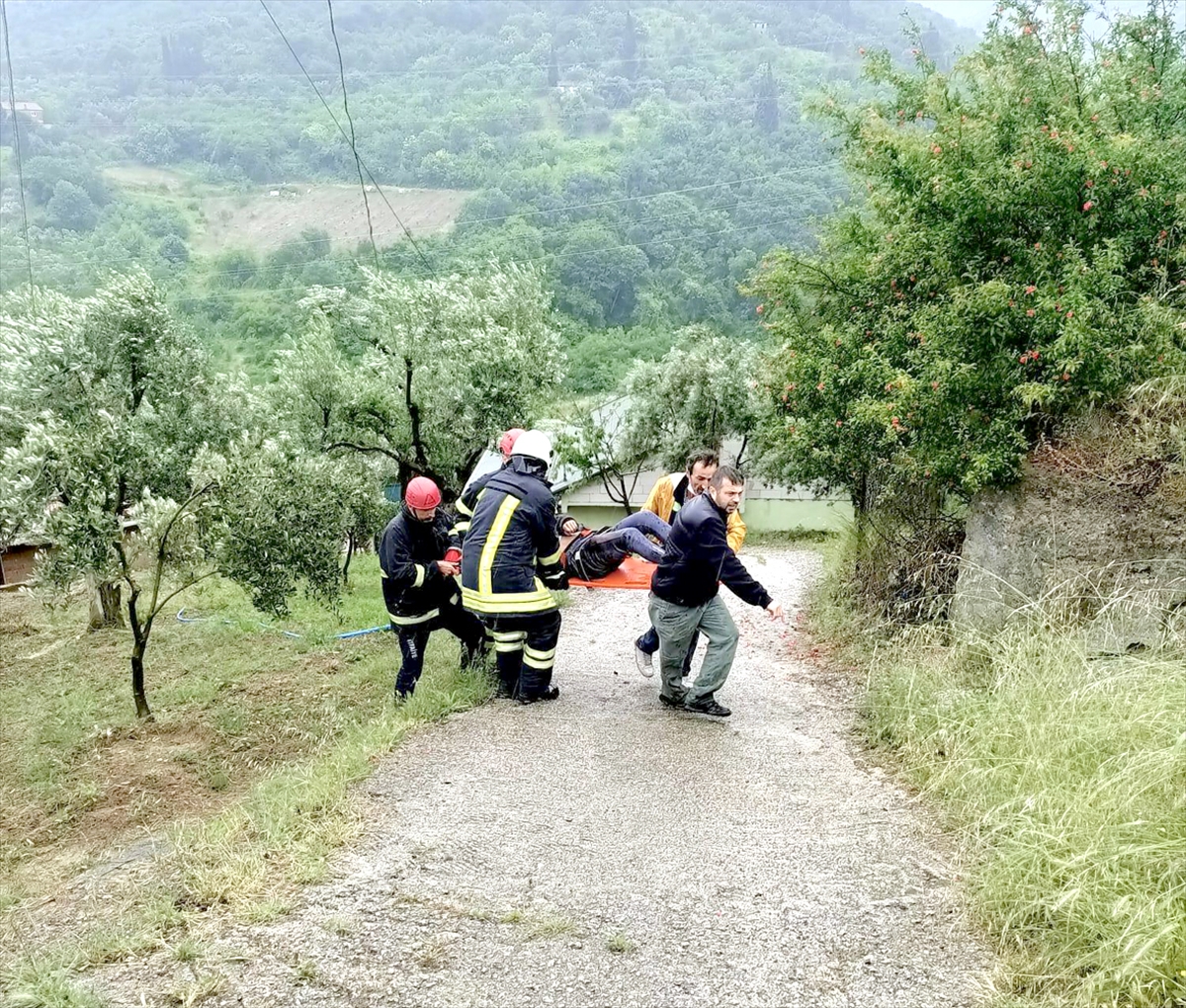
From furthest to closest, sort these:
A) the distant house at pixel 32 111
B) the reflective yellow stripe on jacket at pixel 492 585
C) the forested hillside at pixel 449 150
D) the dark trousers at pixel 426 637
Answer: the distant house at pixel 32 111, the forested hillside at pixel 449 150, the dark trousers at pixel 426 637, the reflective yellow stripe on jacket at pixel 492 585

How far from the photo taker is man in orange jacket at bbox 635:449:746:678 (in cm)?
716

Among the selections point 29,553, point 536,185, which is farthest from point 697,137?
point 29,553

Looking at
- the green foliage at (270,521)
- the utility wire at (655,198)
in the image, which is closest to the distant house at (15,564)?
the green foliage at (270,521)

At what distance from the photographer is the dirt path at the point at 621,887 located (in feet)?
11.6

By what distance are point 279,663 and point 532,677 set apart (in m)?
7.93

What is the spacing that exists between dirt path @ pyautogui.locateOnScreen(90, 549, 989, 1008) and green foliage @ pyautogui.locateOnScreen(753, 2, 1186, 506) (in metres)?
2.98

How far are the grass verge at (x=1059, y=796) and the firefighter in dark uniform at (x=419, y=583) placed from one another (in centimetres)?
338

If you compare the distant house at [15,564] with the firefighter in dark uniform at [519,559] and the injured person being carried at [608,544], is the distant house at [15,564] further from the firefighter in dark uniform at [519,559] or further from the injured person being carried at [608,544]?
the firefighter in dark uniform at [519,559]

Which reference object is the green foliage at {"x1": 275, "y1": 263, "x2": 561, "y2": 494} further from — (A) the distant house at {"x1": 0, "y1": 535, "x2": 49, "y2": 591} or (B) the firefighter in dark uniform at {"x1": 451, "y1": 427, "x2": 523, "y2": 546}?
(A) the distant house at {"x1": 0, "y1": 535, "x2": 49, "y2": 591}

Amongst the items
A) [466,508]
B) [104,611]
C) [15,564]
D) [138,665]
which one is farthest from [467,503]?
[15,564]

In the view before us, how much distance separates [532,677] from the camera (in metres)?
7.23

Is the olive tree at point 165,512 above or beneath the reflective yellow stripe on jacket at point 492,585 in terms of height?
beneath

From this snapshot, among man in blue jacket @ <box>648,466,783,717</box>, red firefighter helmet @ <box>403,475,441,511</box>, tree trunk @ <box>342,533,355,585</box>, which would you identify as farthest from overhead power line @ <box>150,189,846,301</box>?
man in blue jacket @ <box>648,466,783,717</box>

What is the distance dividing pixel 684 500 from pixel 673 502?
0.26 meters
